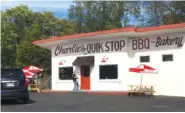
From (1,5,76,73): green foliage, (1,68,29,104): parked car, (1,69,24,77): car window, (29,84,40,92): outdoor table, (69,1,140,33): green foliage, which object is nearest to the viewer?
(1,68,29,104): parked car

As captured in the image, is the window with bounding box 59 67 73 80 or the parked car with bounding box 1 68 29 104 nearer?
the parked car with bounding box 1 68 29 104

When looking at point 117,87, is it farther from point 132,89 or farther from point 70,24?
point 70,24

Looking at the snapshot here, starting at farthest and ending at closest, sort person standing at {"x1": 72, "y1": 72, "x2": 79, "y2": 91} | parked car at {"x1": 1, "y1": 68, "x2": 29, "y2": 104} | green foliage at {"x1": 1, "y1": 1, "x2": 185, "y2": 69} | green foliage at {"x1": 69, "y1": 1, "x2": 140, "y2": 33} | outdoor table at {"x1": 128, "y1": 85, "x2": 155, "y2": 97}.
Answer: green foliage at {"x1": 69, "y1": 1, "x2": 140, "y2": 33} < green foliage at {"x1": 1, "y1": 1, "x2": 185, "y2": 69} < person standing at {"x1": 72, "y1": 72, "x2": 79, "y2": 91} < outdoor table at {"x1": 128, "y1": 85, "x2": 155, "y2": 97} < parked car at {"x1": 1, "y1": 68, "x2": 29, "y2": 104}

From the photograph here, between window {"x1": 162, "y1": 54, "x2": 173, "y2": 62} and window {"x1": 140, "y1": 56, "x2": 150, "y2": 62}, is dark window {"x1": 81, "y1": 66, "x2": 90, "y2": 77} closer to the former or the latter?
window {"x1": 140, "y1": 56, "x2": 150, "y2": 62}

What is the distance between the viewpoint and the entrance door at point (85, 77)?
95.9 ft

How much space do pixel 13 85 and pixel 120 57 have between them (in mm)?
11083

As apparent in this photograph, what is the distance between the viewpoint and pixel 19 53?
4622 cm

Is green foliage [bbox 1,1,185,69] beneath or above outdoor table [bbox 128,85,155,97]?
above

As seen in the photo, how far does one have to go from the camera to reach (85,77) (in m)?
29.4

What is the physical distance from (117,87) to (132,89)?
200cm

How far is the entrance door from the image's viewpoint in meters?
29.2

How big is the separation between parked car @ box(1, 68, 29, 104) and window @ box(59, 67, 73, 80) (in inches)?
498

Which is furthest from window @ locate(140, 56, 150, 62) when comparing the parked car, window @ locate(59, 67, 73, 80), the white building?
the parked car

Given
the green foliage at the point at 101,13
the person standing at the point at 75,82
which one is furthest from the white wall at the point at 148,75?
the green foliage at the point at 101,13
